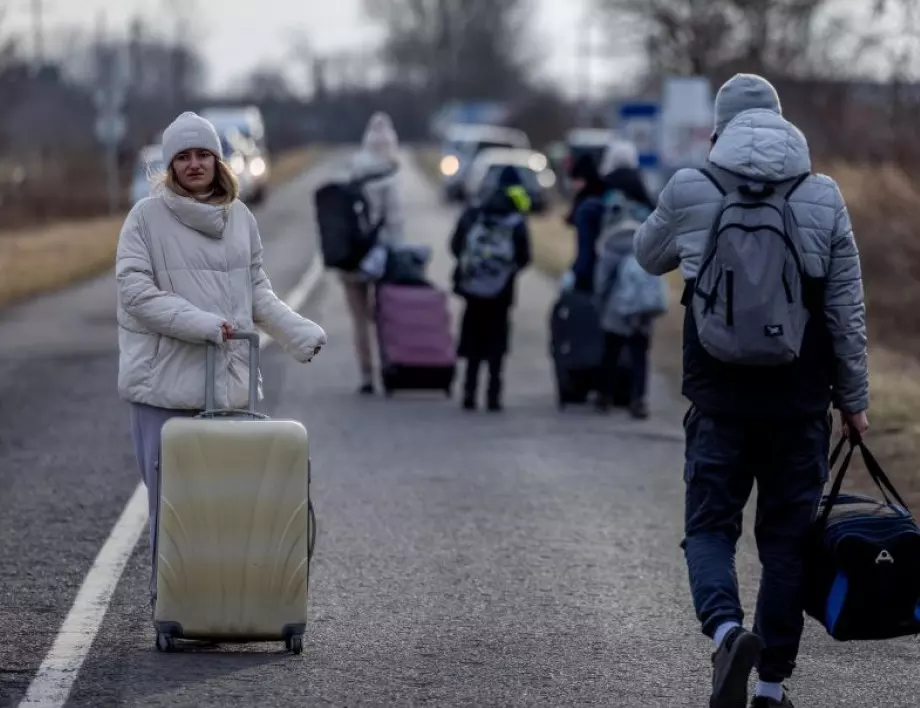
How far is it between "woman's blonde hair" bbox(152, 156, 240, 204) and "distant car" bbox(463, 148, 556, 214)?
108 feet

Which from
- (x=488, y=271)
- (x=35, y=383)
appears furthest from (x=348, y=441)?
(x=35, y=383)

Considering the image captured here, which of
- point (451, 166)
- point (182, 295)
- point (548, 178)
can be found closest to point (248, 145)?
point (451, 166)

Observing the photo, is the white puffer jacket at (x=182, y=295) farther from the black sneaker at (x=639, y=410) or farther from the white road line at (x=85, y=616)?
the black sneaker at (x=639, y=410)

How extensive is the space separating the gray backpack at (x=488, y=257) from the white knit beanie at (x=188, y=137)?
6.34 m

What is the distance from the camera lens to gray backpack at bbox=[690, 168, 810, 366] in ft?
17.6

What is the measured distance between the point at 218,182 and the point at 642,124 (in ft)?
82.8

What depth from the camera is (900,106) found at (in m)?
20.6

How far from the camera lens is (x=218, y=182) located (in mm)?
6469

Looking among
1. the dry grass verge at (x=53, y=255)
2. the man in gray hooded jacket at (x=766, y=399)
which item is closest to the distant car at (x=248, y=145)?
the dry grass verge at (x=53, y=255)

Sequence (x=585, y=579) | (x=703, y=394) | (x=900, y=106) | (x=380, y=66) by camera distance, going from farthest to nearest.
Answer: (x=380, y=66)
(x=900, y=106)
(x=585, y=579)
(x=703, y=394)

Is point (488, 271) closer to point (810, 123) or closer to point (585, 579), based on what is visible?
point (585, 579)

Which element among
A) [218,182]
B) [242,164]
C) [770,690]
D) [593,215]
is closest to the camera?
[770,690]

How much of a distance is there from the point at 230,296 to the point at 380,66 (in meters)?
135

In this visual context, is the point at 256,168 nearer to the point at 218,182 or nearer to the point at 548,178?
the point at 548,178
